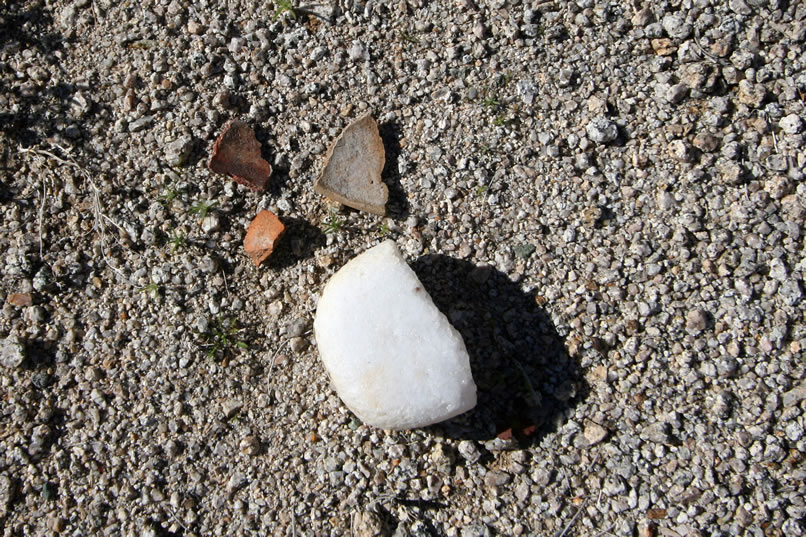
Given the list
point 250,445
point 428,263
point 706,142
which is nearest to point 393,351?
point 428,263

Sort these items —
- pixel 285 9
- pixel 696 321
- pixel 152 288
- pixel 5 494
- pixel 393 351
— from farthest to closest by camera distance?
pixel 285 9 → pixel 152 288 → pixel 5 494 → pixel 696 321 → pixel 393 351

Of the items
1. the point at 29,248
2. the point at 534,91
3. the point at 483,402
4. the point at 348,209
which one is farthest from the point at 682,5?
the point at 29,248

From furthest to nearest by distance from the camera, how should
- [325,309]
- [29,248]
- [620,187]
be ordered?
[29,248], [620,187], [325,309]

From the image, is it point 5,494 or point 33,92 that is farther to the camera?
point 33,92

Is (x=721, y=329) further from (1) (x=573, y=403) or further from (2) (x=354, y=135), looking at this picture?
(2) (x=354, y=135)

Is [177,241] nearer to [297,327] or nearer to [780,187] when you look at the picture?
[297,327]

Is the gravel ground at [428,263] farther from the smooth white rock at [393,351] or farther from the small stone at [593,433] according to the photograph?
the smooth white rock at [393,351]

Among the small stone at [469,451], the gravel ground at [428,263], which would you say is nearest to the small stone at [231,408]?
the gravel ground at [428,263]
